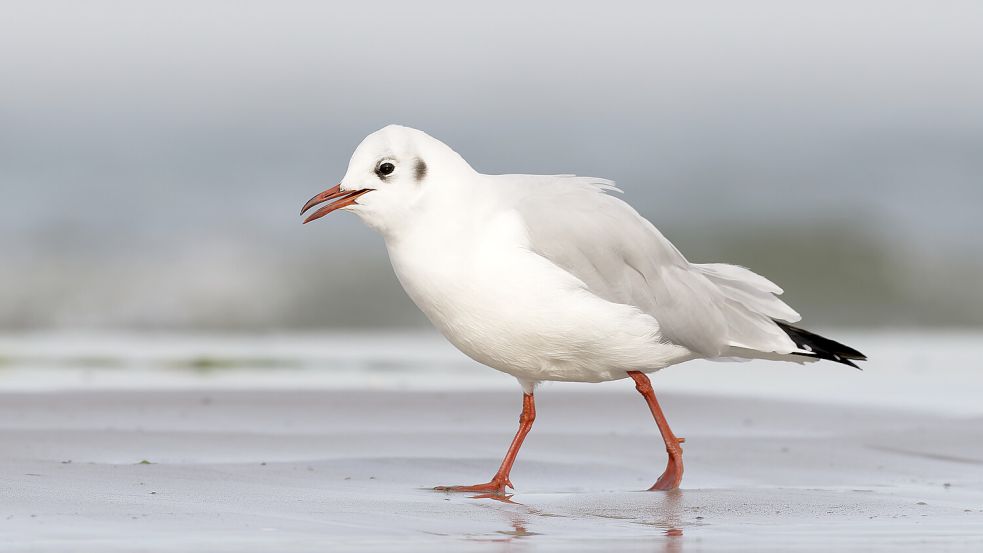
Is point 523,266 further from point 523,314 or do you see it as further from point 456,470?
point 456,470

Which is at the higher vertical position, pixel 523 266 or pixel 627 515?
pixel 523 266

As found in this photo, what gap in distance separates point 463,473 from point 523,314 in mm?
1086

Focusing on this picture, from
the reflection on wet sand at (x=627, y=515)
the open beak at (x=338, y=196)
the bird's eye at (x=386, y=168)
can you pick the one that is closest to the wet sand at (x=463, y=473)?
the reflection on wet sand at (x=627, y=515)

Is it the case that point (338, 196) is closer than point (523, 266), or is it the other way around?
point (523, 266)

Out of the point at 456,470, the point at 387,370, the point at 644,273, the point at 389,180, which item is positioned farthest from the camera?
the point at 387,370

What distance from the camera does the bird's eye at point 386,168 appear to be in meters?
7.08

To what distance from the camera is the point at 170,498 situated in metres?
6.12

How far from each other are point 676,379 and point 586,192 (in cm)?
488

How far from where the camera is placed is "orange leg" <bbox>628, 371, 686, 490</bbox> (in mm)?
7121

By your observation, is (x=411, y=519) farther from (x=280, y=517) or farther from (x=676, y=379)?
(x=676, y=379)

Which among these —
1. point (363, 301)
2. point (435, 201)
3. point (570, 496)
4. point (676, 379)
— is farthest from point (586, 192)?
point (363, 301)

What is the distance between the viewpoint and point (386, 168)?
23.2ft

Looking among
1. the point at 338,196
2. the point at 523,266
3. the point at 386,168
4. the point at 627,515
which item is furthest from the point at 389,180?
the point at 627,515

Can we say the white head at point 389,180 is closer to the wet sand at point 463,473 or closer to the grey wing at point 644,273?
the grey wing at point 644,273
